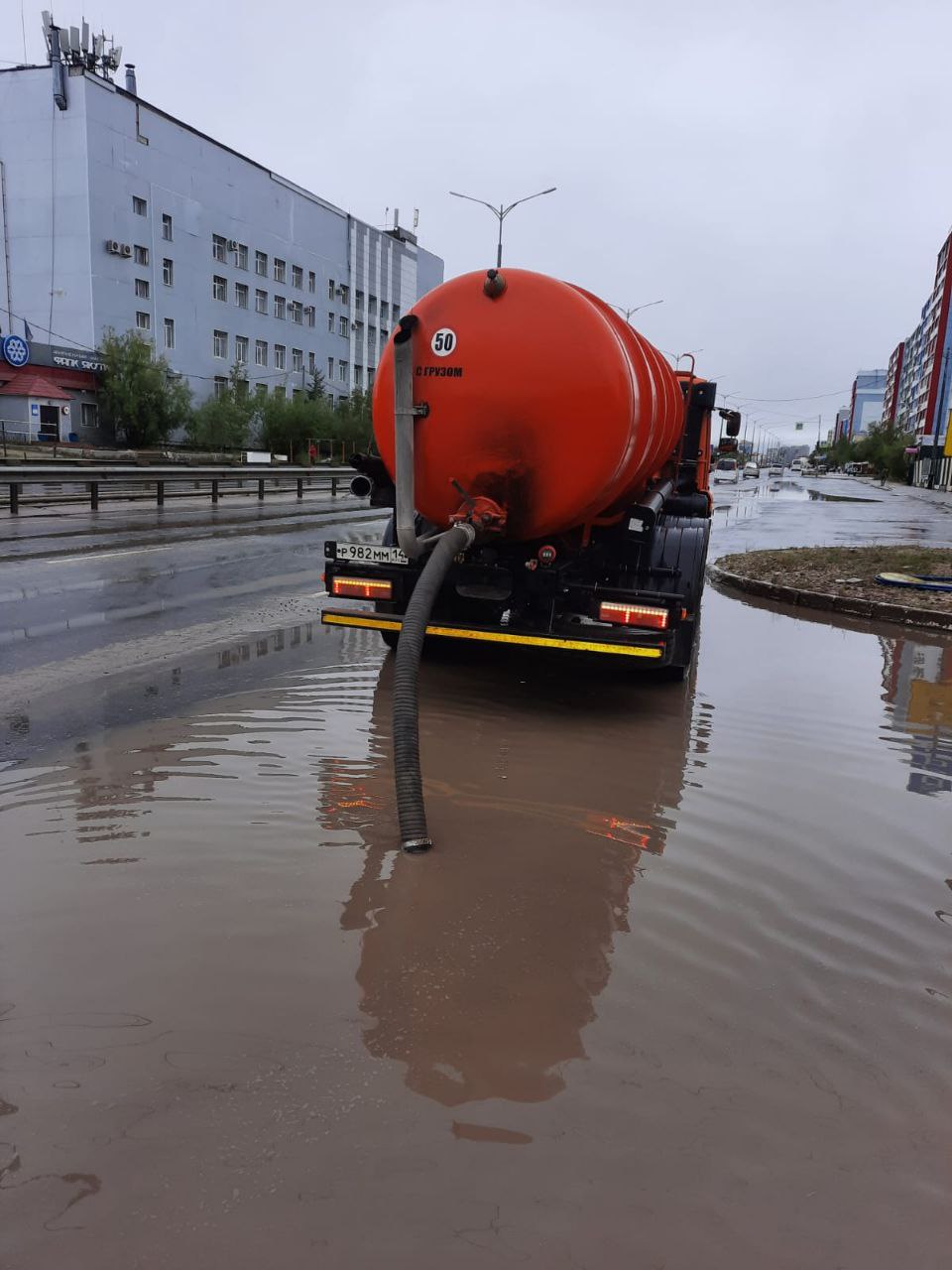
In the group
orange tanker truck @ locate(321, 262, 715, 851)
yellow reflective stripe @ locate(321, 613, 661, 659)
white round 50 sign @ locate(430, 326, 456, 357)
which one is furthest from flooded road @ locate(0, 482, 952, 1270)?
white round 50 sign @ locate(430, 326, 456, 357)

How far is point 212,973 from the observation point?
302 cm

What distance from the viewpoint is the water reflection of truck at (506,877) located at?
277 centimetres

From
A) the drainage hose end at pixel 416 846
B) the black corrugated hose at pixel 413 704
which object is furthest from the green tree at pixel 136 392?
the drainage hose end at pixel 416 846

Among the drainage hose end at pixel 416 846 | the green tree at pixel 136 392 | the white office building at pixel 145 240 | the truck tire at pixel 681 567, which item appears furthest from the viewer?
the green tree at pixel 136 392

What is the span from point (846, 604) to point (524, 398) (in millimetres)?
7254

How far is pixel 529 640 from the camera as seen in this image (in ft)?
19.9

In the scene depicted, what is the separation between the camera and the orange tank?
212 inches

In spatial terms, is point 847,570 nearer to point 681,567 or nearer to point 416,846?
point 681,567

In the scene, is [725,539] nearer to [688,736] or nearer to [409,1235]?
[688,736]

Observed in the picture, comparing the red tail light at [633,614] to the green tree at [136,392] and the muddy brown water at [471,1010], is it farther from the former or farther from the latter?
the green tree at [136,392]

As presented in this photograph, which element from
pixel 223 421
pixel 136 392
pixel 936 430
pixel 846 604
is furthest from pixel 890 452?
pixel 846 604

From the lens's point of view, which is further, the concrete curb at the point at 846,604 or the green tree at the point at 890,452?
the green tree at the point at 890,452

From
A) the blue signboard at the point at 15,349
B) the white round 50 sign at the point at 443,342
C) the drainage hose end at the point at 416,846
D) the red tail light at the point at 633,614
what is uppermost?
the blue signboard at the point at 15,349

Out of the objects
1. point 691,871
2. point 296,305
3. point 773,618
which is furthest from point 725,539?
point 296,305
